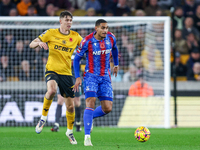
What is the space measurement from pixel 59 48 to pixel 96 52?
83cm

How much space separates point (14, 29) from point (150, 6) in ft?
17.7

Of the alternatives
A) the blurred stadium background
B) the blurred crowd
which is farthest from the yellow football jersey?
the blurred crowd

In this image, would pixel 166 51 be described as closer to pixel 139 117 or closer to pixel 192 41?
pixel 139 117

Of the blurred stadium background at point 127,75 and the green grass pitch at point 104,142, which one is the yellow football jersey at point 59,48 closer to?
the green grass pitch at point 104,142

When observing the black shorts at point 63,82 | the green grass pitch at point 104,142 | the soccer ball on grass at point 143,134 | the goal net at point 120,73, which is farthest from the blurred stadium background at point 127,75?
the soccer ball on grass at point 143,134

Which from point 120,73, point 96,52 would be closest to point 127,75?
point 120,73

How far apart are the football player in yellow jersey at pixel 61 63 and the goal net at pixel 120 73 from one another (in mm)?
3477

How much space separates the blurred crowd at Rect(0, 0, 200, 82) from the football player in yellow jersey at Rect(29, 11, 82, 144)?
4.35m

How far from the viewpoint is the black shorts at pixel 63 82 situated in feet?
21.7

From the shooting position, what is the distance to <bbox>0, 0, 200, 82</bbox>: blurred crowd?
37.6ft

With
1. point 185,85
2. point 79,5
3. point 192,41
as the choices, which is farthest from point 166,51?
point 79,5

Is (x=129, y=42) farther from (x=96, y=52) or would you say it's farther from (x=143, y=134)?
(x=143, y=134)

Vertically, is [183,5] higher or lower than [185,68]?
higher

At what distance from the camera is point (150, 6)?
47.4 feet
